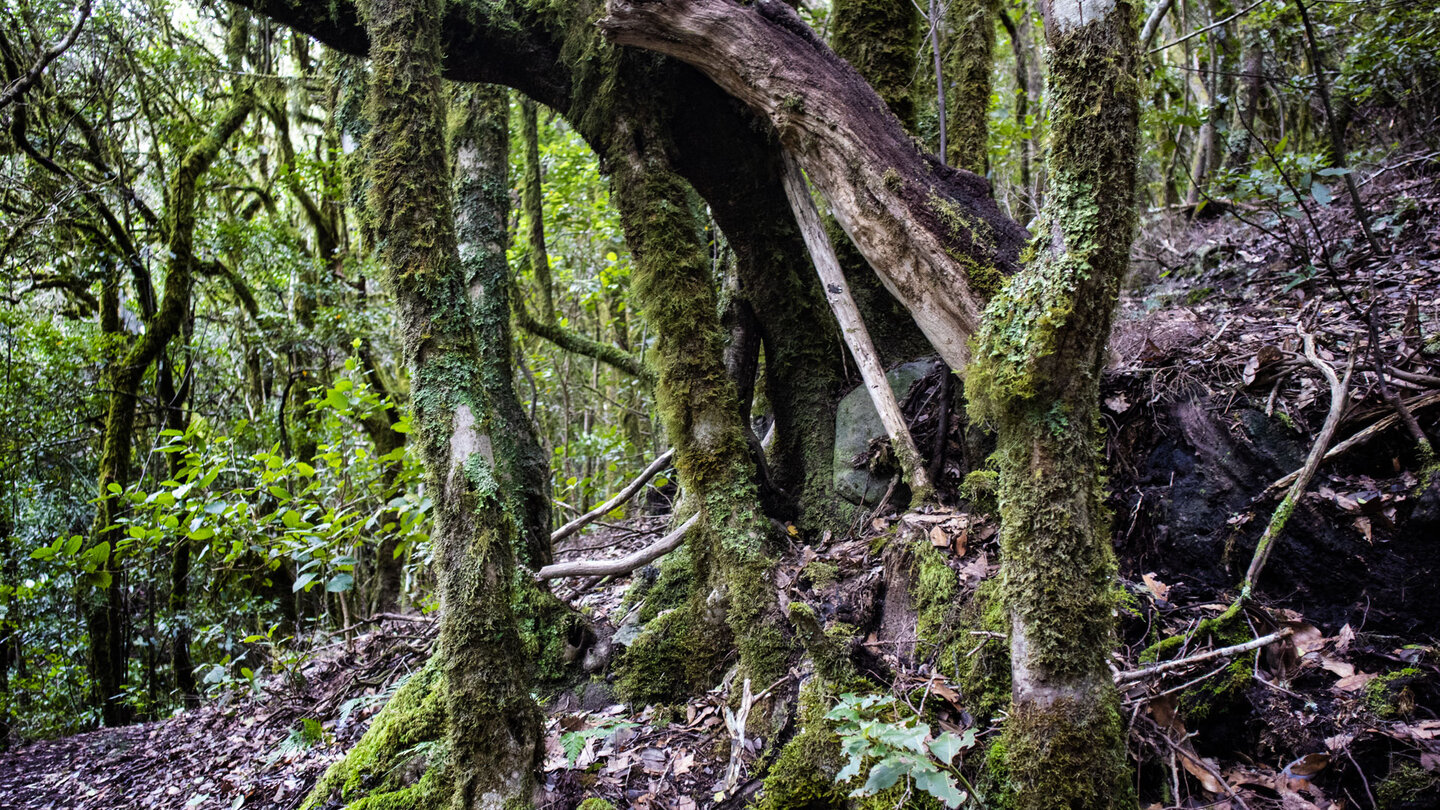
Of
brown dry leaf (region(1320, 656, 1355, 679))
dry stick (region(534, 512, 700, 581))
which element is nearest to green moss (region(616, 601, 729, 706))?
dry stick (region(534, 512, 700, 581))

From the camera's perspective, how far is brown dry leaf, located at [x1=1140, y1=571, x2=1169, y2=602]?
10.2 ft

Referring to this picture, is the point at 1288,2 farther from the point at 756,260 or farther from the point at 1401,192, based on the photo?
the point at 756,260

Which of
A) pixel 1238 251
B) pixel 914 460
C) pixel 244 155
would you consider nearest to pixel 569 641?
pixel 914 460

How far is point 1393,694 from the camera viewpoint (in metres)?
2.43

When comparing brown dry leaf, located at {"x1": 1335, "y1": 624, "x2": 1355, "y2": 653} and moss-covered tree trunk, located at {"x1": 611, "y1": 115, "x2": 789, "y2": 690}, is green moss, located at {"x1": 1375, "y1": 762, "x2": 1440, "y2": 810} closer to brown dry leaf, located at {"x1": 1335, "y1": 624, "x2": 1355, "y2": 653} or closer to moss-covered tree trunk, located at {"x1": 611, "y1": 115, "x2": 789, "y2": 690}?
brown dry leaf, located at {"x1": 1335, "y1": 624, "x2": 1355, "y2": 653}

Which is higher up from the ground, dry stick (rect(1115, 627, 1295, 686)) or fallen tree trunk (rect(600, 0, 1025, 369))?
fallen tree trunk (rect(600, 0, 1025, 369))

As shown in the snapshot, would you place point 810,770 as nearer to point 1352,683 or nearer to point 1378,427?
point 1352,683

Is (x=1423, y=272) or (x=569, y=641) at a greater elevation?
(x=1423, y=272)

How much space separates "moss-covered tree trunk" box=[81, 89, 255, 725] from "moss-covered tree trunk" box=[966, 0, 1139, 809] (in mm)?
8877

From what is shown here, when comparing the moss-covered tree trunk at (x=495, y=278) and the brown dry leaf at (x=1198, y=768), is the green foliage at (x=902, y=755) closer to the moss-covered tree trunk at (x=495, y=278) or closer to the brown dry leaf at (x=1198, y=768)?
the brown dry leaf at (x=1198, y=768)

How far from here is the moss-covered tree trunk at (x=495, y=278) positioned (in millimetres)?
4648

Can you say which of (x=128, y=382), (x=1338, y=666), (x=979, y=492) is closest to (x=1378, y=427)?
(x=1338, y=666)

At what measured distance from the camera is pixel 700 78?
13.6ft

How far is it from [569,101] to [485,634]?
3100 millimetres
